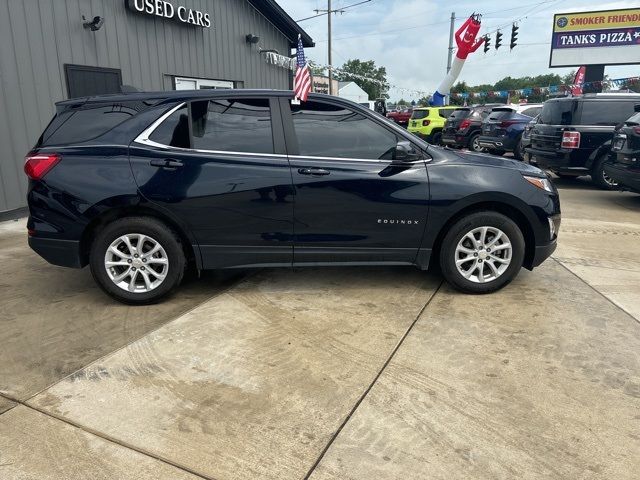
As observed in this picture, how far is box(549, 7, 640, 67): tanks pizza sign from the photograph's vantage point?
27906mm

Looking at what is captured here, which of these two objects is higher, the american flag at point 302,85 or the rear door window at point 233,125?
the american flag at point 302,85

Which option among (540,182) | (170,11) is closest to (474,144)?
(170,11)

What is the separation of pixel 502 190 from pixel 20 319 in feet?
13.2

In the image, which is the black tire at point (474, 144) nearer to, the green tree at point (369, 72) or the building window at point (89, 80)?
the building window at point (89, 80)

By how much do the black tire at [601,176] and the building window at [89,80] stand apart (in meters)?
8.96

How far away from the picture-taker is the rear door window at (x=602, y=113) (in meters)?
9.26

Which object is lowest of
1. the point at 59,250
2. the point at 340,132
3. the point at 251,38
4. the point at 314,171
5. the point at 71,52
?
the point at 59,250

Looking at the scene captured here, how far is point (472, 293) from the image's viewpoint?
4.25 meters

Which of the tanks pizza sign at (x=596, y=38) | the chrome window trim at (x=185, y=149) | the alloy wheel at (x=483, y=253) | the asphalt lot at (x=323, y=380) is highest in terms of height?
the tanks pizza sign at (x=596, y=38)

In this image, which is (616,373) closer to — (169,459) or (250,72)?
(169,459)

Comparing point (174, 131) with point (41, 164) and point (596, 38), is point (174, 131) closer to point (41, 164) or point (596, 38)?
point (41, 164)

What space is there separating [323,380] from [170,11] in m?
8.81

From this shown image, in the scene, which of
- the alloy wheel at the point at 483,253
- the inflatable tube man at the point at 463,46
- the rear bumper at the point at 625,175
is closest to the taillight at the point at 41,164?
the alloy wheel at the point at 483,253

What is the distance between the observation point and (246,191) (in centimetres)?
388
